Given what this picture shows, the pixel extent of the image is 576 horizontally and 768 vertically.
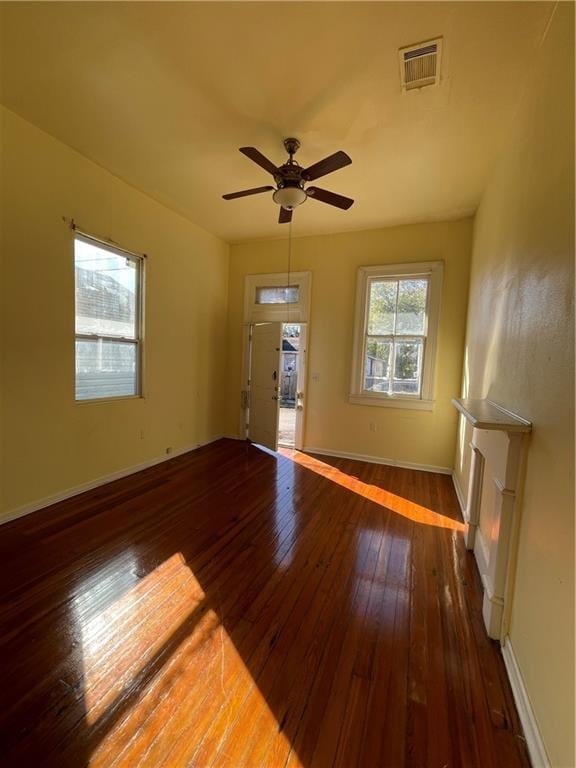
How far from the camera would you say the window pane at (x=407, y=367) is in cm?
440

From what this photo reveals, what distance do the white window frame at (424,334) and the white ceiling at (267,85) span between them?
1061 millimetres

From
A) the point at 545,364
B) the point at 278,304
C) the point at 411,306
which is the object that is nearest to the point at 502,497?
the point at 545,364

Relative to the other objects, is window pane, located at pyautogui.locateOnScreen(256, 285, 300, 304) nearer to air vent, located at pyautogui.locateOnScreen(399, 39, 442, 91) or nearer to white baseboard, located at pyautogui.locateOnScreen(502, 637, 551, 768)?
air vent, located at pyautogui.locateOnScreen(399, 39, 442, 91)

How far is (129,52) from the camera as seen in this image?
1986 mm

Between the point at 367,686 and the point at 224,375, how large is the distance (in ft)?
14.9

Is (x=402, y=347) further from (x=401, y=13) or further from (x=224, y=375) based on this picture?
(x=401, y=13)

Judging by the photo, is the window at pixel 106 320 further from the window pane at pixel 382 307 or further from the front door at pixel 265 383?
the window pane at pixel 382 307

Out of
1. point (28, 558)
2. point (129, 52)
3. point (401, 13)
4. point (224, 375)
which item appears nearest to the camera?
point (401, 13)

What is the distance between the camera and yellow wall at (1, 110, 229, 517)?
8.69 feet

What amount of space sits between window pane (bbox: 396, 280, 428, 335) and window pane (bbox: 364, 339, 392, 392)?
302 mm

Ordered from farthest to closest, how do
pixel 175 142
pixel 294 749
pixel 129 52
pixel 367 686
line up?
1. pixel 175 142
2. pixel 129 52
3. pixel 367 686
4. pixel 294 749

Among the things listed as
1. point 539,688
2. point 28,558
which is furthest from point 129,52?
point 539,688

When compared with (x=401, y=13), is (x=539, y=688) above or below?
below

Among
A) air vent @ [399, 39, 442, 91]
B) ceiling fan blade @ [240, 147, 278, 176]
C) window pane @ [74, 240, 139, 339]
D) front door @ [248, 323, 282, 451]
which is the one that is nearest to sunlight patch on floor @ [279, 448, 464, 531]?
front door @ [248, 323, 282, 451]
